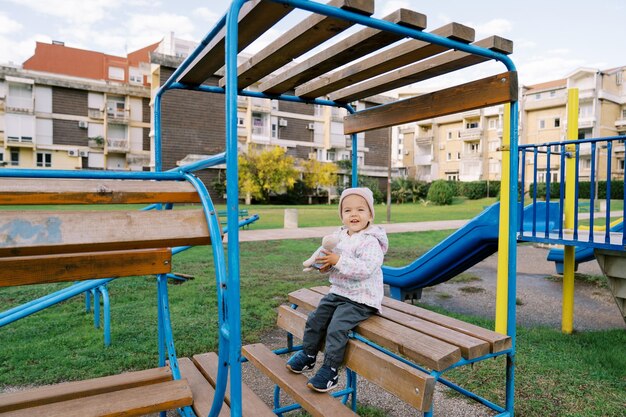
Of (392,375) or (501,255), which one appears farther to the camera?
(501,255)

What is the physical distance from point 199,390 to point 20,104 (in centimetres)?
3851

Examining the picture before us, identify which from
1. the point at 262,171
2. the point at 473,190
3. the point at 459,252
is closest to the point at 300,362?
the point at 459,252

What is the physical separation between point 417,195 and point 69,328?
29263 millimetres

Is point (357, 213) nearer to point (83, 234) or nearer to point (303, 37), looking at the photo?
point (303, 37)

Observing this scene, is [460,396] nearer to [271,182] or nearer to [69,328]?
[69,328]

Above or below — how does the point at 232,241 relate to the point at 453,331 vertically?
above

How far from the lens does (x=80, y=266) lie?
163cm

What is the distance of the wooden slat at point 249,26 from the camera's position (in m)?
1.66

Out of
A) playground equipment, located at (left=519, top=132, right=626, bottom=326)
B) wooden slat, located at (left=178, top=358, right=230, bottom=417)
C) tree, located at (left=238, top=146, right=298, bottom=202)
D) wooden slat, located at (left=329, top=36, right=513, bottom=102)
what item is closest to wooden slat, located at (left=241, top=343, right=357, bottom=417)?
wooden slat, located at (left=178, top=358, right=230, bottom=417)

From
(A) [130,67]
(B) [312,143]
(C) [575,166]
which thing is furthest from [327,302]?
(A) [130,67]

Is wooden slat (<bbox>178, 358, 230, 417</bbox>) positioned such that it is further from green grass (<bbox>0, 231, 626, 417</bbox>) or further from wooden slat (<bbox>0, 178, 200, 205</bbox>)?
green grass (<bbox>0, 231, 626, 417</bbox>)

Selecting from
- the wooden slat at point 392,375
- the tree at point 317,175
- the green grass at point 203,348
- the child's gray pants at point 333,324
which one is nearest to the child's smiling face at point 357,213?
the child's gray pants at point 333,324

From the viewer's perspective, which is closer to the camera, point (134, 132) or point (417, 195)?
point (417, 195)

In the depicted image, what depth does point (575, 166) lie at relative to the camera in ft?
13.3
